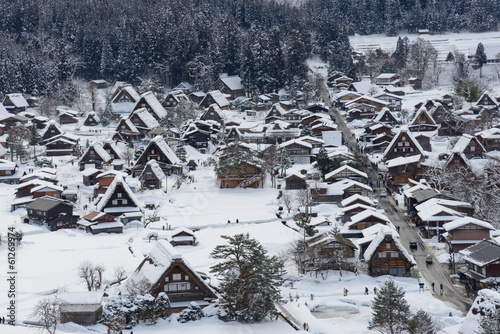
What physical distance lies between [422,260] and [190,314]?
1446 cm

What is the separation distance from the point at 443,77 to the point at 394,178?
132 feet

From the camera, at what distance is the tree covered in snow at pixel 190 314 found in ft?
86.9

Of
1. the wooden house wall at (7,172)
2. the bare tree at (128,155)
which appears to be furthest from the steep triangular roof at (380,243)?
the wooden house wall at (7,172)

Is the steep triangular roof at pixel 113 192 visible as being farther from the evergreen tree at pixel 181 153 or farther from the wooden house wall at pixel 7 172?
the evergreen tree at pixel 181 153

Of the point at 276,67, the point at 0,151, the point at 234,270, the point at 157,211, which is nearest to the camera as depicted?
the point at 234,270

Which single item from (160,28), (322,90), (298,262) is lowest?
(298,262)

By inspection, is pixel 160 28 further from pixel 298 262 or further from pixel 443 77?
pixel 298 262

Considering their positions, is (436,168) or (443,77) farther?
(443,77)

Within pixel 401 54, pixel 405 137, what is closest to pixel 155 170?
pixel 405 137

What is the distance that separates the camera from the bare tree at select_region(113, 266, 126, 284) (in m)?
30.3

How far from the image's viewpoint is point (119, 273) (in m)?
30.9

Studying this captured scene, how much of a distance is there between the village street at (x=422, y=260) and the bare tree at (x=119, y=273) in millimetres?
14536

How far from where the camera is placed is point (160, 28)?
8081 cm

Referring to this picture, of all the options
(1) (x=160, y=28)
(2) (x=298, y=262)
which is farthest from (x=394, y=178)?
(1) (x=160, y=28)
